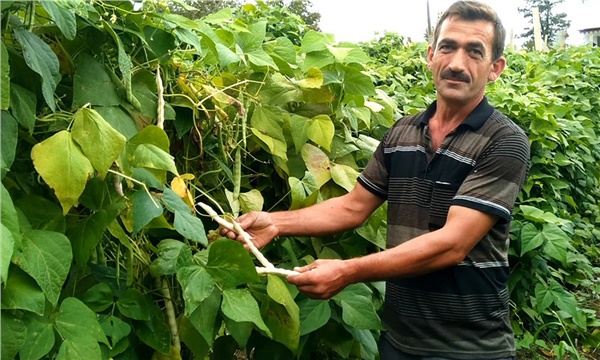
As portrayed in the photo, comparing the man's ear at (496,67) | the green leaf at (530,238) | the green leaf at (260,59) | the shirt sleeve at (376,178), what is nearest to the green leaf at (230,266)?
the green leaf at (260,59)

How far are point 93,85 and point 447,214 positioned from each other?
924mm

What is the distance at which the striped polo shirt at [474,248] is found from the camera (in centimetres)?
163

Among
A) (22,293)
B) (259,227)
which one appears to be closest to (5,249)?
(22,293)

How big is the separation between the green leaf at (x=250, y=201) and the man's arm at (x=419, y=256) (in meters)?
0.21

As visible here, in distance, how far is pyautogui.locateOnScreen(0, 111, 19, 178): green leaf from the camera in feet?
3.22

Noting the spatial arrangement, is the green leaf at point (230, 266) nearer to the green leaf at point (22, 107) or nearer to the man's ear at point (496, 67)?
the green leaf at point (22, 107)

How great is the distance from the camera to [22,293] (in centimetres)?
99

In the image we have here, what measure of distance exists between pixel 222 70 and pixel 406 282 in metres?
0.73

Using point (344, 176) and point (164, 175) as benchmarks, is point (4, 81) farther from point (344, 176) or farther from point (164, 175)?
point (344, 176)

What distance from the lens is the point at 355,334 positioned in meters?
1.70

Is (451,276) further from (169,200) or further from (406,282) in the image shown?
(169,200)

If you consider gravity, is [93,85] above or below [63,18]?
below

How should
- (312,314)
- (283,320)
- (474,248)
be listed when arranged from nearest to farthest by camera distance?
1. (283,320)
2. (312,314)
3. (474,248)

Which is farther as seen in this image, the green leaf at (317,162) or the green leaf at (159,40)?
the green leaf at (317,162)
